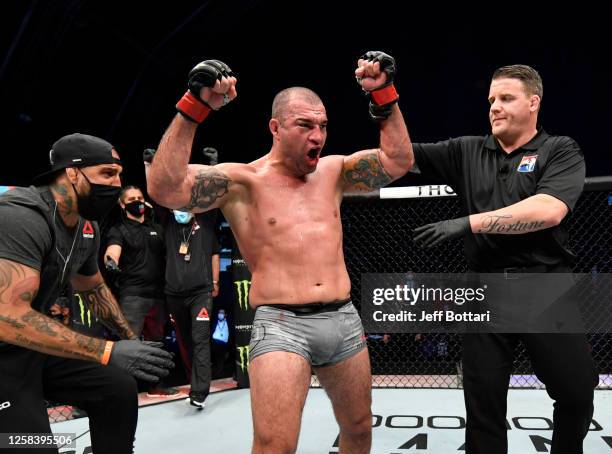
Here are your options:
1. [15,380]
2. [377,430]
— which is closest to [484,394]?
[377,430]

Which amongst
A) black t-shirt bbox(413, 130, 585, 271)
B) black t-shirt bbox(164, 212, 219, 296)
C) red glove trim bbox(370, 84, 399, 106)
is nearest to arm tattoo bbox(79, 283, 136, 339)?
red glove trim bbox(370, 84, 399, 106)

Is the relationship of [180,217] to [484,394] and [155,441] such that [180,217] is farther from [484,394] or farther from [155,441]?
[484,394]

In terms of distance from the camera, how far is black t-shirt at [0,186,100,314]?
180 centimetres

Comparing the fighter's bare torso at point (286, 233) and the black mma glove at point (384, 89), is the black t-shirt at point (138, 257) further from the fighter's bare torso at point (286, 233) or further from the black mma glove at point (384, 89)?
the black mma glove at point (384, 89)

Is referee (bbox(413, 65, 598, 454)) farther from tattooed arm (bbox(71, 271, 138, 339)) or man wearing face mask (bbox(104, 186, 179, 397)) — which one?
man wearing face mask (bbox(104, 186, 179, 397))

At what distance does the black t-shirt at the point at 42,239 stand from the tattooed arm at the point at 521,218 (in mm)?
1550

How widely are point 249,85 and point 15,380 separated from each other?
7.81 m

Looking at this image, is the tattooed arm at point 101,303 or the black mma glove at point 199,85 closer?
the black mma glove at point 199,85

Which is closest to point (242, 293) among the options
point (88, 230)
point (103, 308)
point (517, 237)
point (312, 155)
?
point (103, 308)

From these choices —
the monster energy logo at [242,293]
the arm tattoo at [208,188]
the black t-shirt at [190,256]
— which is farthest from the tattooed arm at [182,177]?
the monster energy logo at [242,293]

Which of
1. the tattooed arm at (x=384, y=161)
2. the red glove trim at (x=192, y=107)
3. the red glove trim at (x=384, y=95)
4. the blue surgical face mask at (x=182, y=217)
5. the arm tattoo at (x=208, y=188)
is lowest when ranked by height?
the blue surgical face mask at (x=182, y=217)

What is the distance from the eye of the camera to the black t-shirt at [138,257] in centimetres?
430

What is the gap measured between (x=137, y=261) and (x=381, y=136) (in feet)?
9.26

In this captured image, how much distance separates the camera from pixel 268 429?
178cm
